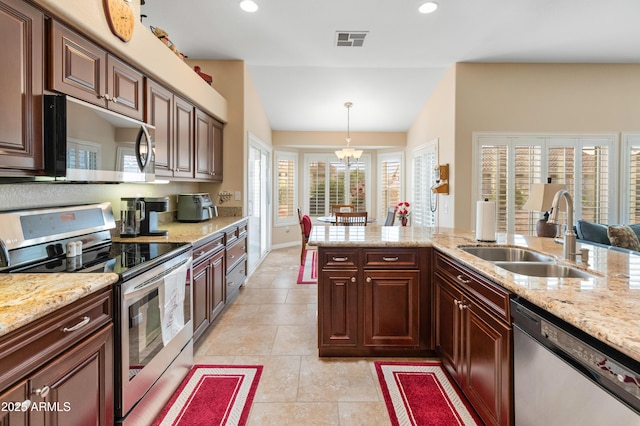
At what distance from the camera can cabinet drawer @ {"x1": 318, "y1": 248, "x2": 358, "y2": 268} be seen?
2.47 m

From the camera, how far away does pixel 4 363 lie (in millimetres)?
984

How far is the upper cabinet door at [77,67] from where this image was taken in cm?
165

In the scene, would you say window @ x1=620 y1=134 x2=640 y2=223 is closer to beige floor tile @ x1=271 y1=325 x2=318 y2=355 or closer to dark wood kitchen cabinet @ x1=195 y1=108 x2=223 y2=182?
beige floor tile @ x1=271 y1=325 x2=318 y2=355

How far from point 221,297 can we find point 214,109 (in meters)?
2.21

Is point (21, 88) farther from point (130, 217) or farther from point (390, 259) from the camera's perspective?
point (390, 259)

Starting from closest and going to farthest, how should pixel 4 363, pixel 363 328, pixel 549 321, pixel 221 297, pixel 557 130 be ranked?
pixel 4 363, pixel 549 321, pixel 363 328, pixel 221 297, pixel 557 130

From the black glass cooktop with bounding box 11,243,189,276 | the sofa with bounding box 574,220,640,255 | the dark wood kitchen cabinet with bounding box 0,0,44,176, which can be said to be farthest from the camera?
the sofa with bounding box 574,220,640,255

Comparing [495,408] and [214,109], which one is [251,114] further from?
[495,408]

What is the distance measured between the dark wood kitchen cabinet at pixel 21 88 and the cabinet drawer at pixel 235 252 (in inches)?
80.7

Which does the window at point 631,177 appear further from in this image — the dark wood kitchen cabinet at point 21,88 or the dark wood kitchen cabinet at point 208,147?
the dark wood kitchen cabinet at point 21,88

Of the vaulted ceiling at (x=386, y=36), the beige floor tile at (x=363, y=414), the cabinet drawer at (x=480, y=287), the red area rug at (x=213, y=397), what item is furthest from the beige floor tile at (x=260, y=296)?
the vaulted ceiling at (x=386, y=36)

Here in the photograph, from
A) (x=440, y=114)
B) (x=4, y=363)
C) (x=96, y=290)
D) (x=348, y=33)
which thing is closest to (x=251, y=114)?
(x=348, y=33)

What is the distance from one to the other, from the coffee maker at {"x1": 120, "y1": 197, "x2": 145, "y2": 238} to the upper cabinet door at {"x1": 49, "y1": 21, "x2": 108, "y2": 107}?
2.49 ft

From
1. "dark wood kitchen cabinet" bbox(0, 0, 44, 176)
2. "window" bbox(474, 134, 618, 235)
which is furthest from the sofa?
"dark wood kitchen cabinet" bbox(0, 0, 44, 176)
